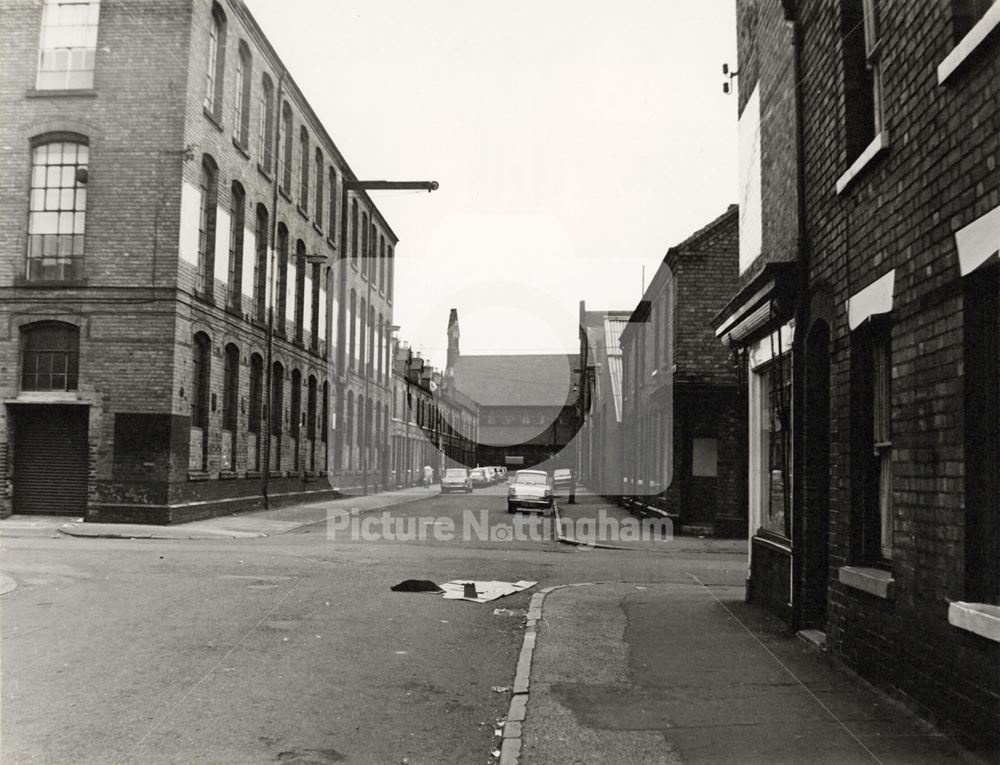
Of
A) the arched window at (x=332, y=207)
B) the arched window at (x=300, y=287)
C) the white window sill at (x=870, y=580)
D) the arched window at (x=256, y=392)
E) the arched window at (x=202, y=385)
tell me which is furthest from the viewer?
the arched window at (x=332, y=207)

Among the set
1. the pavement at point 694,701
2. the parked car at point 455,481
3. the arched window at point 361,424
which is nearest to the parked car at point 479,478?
the parked car at point 455,481

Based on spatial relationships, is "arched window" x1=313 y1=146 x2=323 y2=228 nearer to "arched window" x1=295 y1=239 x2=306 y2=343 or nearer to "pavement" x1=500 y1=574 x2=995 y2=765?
"arched window" x1=295 y1=239 x2=306 y2=343

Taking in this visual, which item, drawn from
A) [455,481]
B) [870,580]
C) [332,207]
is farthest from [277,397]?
[870,580]

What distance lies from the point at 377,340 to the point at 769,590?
37.6 metres

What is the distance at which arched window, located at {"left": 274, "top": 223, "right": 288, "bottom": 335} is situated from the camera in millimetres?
29219

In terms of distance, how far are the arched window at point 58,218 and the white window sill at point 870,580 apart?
1877 centimetres

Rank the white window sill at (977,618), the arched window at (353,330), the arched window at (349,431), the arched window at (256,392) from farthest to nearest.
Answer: the arched window at (353,330) → the arched window at (349,431) → the arched window at (256,392) → the white window sill at (977,618)

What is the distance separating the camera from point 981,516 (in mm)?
5004

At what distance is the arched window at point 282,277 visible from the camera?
95.9ft

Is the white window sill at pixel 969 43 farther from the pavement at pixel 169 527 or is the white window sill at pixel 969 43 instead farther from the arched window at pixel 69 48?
the arched window at pixel 69 48

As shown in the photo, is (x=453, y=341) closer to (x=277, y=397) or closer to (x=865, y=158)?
(x=277, y=397)

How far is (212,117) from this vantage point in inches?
896

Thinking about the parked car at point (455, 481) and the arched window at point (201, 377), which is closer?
the arched window at point (201, 377)

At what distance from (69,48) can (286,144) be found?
380 inches
